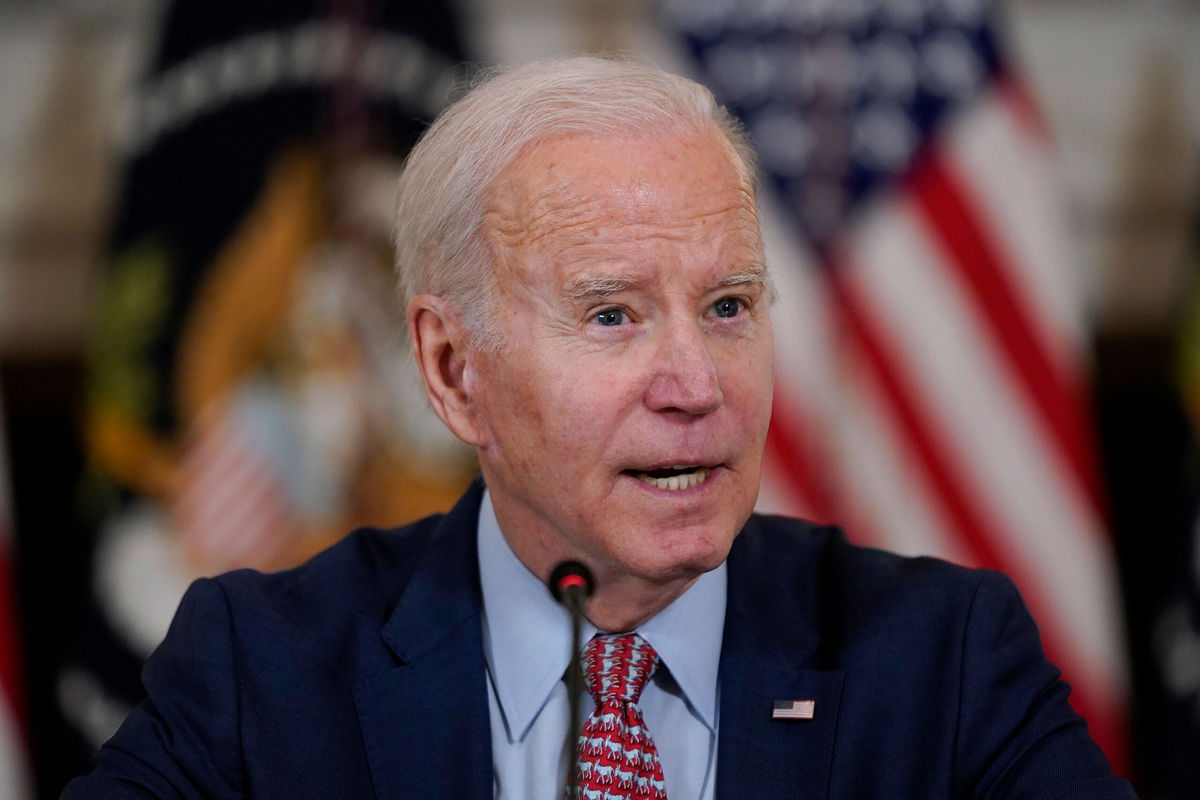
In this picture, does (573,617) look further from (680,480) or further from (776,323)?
(776,323)

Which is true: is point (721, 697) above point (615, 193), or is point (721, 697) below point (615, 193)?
below

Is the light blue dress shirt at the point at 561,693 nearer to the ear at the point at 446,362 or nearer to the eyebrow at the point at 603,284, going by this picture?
the ear at the point at 446,362

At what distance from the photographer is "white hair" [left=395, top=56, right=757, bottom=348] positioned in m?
1.69

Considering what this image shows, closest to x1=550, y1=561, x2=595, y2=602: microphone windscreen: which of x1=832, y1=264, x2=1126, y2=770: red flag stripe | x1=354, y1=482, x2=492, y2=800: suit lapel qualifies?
x1=354, y1=482, x2=492, y2=800: suit lapel

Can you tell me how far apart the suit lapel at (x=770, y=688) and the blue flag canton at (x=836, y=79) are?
5.56ft

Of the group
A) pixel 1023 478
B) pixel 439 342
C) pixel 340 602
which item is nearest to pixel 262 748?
pixel 340 602

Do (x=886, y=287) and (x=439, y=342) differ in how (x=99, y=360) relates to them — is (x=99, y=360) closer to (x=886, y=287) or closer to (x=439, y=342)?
(x=439, y=342)

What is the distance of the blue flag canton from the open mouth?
188 centimetres

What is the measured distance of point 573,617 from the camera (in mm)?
1339

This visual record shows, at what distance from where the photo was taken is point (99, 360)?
320 centimetres

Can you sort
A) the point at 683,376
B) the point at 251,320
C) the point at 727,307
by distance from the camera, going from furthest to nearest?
the point at 251,320 < the point at 727,307 < the point at 683,376

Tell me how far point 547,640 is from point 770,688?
32 centimetres

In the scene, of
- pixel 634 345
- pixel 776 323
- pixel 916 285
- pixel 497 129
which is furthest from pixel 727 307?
pixel 916 285

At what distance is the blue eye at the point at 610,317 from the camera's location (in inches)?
64.6
